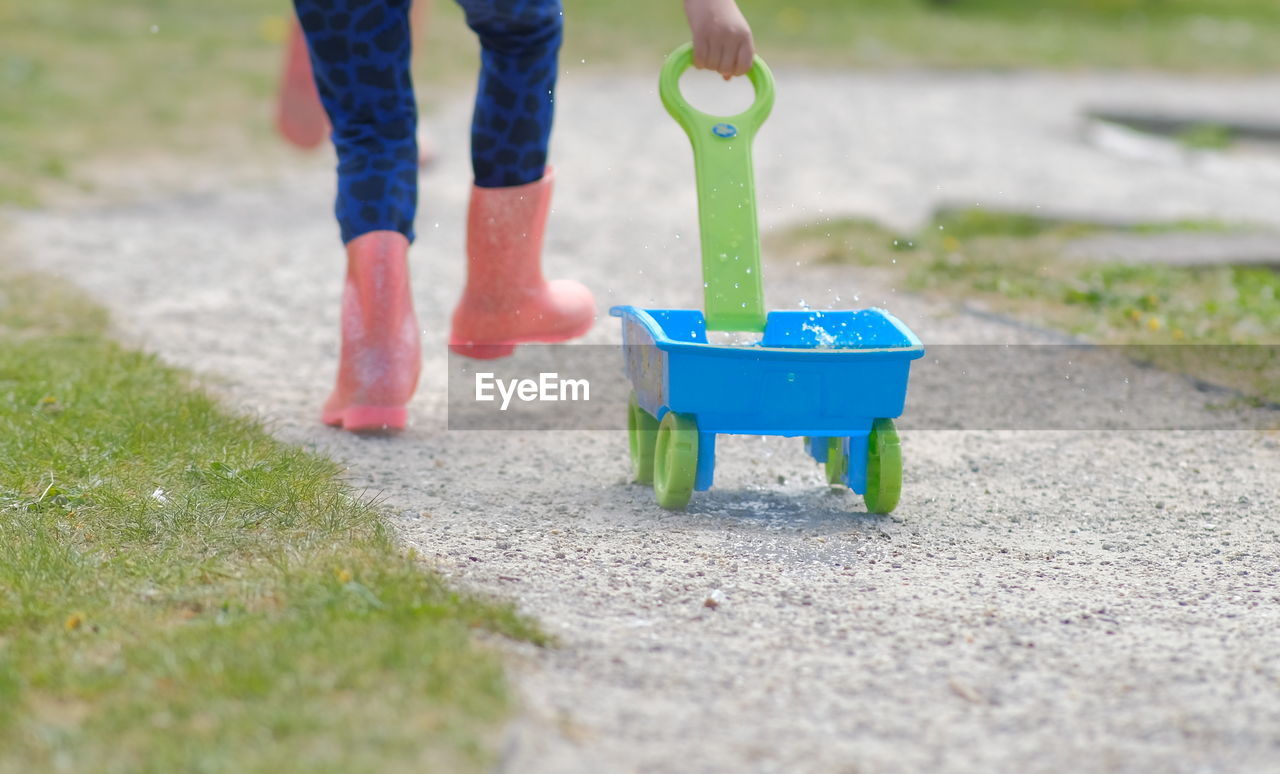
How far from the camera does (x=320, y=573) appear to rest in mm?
2027

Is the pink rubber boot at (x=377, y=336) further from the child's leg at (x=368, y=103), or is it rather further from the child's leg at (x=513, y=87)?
the child's leg at (x=513, y=87)

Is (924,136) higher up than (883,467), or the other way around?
(924,136)

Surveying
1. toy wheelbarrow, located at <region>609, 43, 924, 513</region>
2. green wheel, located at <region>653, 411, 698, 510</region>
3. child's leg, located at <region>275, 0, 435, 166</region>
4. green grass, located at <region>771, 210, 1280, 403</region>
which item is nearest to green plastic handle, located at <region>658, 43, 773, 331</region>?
toy wheelbarrow, located at <region>609, 43, 924, 513</region>

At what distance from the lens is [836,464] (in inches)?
104

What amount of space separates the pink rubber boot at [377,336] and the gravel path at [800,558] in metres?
0.07

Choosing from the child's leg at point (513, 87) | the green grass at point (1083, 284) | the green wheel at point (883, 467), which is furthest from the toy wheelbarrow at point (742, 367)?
the green grass at point (1083, 284)

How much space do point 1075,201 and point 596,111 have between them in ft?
8.44

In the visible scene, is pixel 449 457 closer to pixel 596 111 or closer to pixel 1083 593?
pixel 1083 593

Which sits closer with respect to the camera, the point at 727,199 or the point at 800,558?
the point at 800,558

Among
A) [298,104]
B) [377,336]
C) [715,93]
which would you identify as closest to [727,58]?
[377,336]

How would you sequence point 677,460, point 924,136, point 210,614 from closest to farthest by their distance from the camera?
point 210,614
point 677,460
point 924,136

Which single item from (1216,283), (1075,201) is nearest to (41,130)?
(1075,201)

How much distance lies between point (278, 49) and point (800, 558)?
25.3 feet

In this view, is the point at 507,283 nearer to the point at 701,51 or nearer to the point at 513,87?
the point at 513,87
